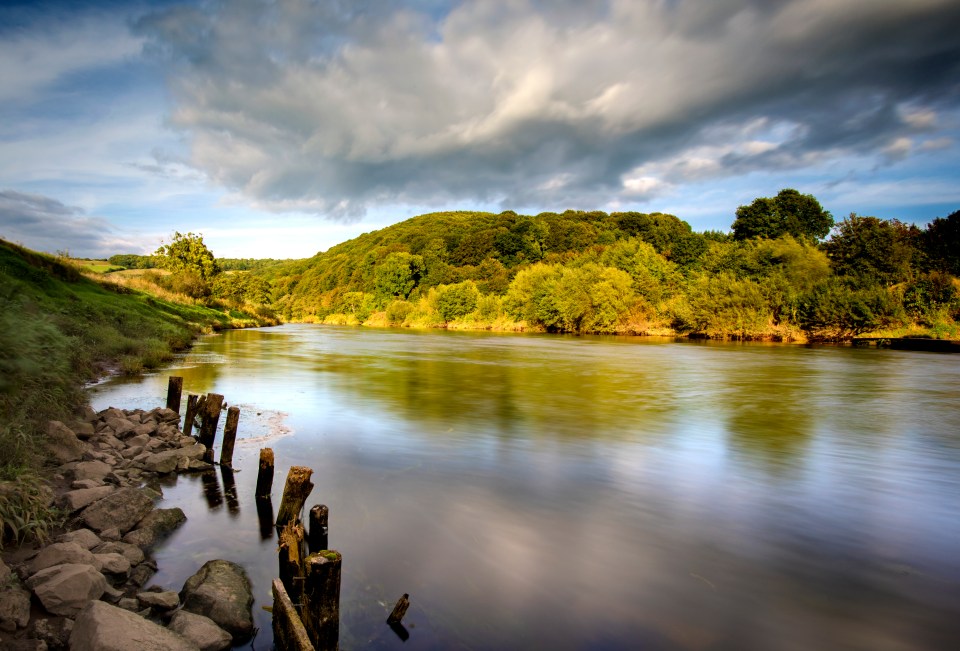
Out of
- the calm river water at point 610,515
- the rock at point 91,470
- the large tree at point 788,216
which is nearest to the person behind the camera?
the calm river water at point 610,515

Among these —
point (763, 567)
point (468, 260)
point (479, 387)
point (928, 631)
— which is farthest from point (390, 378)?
point (468, 260)

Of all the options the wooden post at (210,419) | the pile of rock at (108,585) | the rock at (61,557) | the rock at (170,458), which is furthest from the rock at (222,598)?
the wooden post at (210,419)

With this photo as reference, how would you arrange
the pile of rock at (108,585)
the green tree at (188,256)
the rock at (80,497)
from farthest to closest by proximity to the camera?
the green tree at (188,256) < the rock at (80,497) < the pile of rock at (108,585)

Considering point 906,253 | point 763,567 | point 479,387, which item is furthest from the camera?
point 906,253

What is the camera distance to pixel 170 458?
9.88 meters

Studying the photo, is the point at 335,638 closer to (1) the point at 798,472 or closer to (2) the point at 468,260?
(1) the point at 798,472

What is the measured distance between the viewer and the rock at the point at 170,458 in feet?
31.6

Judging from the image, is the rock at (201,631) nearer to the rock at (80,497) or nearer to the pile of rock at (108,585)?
the pile of rock at (108,585)

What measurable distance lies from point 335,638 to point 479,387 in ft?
58.3

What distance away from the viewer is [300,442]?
12.5 m

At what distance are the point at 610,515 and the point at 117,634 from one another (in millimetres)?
6576

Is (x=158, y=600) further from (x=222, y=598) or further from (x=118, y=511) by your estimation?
(x=118, y=511)

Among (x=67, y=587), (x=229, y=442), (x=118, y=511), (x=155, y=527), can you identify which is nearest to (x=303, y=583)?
(x=67, y=587)

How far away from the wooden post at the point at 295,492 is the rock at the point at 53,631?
9.23 feet
